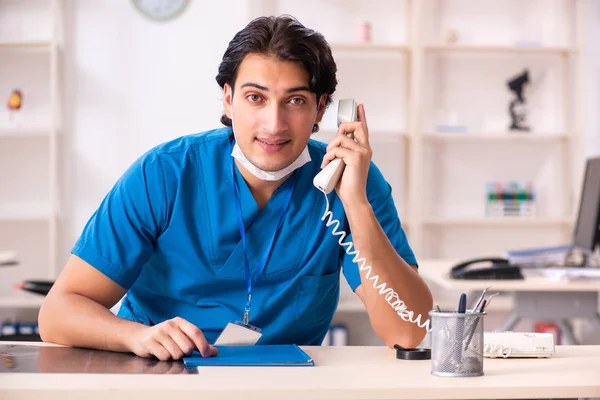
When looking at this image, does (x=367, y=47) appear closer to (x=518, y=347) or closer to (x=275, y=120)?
(x=275, y=120)

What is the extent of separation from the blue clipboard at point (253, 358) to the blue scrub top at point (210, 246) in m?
0.25

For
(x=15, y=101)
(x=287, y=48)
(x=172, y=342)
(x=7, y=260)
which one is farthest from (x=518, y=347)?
(x=15, y=101)

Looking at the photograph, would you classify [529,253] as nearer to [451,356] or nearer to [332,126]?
[332,126]

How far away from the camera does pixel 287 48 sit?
5.60 ft

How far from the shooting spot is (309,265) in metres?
1.76

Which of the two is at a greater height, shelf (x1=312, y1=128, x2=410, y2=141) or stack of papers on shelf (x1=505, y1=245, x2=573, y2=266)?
shelf (x1=312, y1=128, x2=410, y2=141)

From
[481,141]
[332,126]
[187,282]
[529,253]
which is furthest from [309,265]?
[481,141]

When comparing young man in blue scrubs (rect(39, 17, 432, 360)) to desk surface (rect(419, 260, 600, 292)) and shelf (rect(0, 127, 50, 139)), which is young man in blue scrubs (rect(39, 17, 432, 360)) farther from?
shelf (rect(0, 127, 50, 139))

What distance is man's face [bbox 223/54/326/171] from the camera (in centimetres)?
171

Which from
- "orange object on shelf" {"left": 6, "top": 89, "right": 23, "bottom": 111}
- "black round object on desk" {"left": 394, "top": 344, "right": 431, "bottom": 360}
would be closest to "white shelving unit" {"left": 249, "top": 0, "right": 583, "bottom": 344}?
"orange object on shelf" {"left": 6, "top": 89, "right": 23, "bottom": 111}

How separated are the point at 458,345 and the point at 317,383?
0.23 metres

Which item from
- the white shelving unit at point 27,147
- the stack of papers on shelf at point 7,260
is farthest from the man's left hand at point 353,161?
the white shelving unit at point 27,147

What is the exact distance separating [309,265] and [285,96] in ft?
1.18

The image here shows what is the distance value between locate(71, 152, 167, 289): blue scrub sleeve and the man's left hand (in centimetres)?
36
